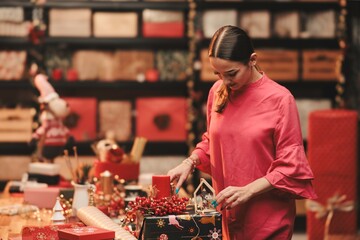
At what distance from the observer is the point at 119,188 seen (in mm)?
3557

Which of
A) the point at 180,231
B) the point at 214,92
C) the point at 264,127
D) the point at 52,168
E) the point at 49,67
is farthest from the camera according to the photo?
the point at 49,67

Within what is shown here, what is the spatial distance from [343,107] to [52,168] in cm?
362

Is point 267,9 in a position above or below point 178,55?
above

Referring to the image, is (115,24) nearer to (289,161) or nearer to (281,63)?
(281,63)

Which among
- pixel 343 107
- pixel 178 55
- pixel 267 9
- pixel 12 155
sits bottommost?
pixel 12 155

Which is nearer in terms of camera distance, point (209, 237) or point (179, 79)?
point (209, 237)

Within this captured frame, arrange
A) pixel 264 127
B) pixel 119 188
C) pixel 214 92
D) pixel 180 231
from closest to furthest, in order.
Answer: pixel 180 231 → pixel 264 127 → pixel 214 92 → pixel 119 188

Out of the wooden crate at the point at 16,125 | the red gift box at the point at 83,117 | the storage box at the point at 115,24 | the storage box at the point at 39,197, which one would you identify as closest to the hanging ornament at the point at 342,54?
the storage box at the point at 115,24

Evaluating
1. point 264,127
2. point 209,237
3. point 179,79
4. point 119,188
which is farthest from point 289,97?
point 179,79

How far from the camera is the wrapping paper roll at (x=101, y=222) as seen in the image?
218 cm

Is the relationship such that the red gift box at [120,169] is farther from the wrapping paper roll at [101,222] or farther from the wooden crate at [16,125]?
the wooden crate at [16,125]

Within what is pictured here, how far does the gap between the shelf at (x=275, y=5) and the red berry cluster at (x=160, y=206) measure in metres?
4.57

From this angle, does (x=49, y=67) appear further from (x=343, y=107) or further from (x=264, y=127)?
(x=264, y=127)

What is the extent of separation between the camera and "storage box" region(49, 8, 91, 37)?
6410 mm
